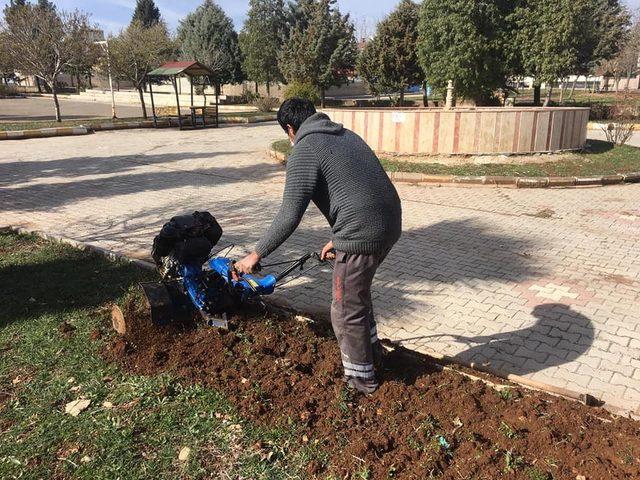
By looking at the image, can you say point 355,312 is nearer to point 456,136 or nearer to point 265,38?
point 456,136

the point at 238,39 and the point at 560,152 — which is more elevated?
the point at 238,39

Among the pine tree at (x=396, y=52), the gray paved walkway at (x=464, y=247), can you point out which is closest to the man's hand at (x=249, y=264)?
the gray paved walkway at (x=464, y=247)

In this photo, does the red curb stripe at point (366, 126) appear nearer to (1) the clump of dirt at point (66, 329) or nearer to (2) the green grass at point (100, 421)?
(2) the green grass at point (100, 421)

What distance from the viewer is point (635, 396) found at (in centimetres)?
→ 336

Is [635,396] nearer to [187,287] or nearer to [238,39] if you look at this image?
[187,287]

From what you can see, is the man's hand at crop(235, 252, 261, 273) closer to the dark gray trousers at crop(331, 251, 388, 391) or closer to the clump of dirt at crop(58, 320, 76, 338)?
the dark gray trousers at crop(331, 251, 388, 391)

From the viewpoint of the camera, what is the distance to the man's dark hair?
288 cm

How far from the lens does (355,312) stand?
292 centimetres

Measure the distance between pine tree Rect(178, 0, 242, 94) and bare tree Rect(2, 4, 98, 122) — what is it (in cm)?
2160

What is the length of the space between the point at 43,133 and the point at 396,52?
1847 centimetres

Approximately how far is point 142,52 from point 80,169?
14.1 m

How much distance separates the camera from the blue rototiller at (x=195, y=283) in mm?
3746

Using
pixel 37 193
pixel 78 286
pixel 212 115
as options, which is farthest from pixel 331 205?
pixel 212 115

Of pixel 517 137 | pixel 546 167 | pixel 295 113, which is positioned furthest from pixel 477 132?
pixel 295 113
